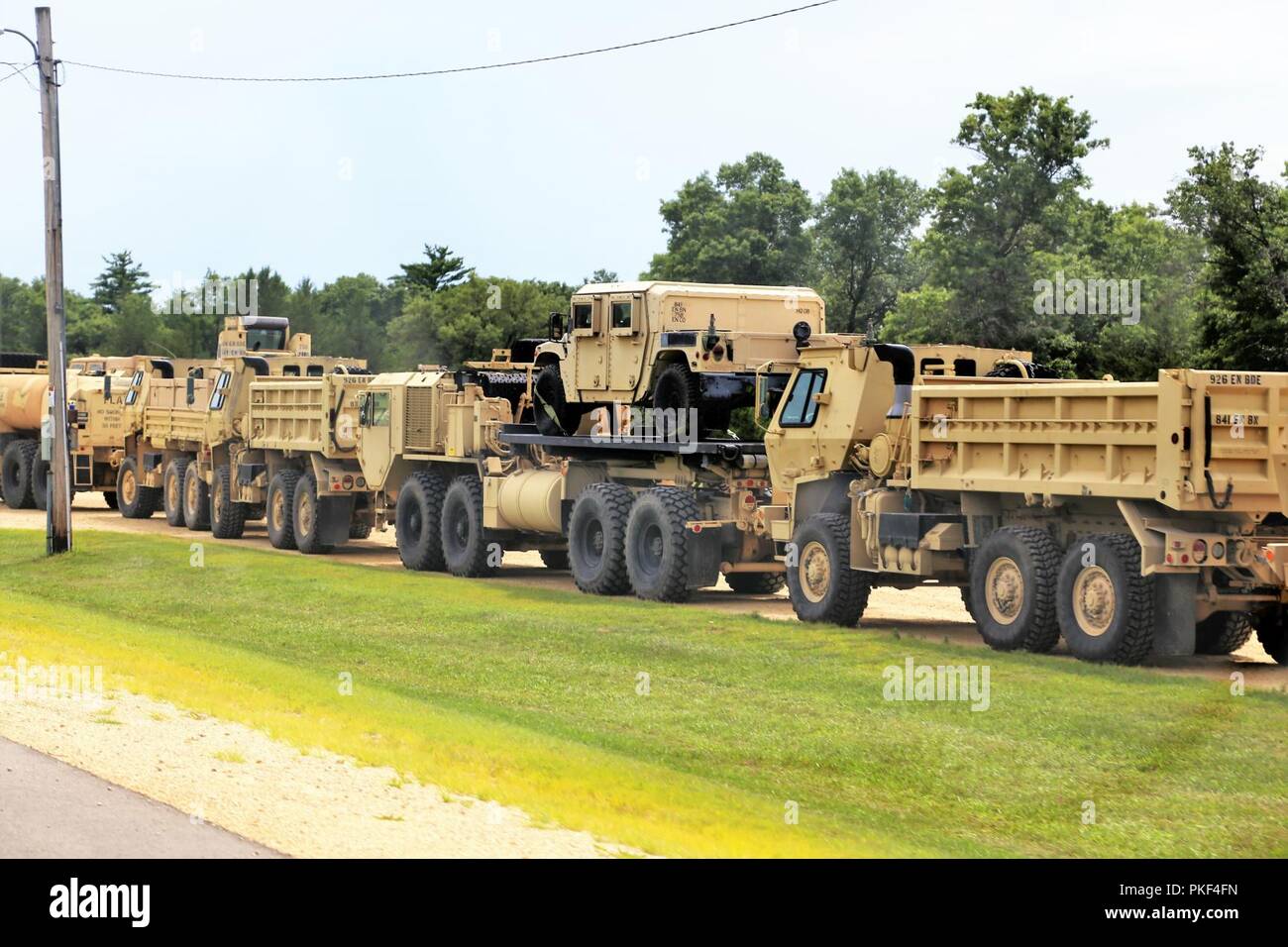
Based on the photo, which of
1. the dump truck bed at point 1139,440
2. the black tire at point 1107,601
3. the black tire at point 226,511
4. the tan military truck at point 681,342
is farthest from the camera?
the black tire at point 226,511

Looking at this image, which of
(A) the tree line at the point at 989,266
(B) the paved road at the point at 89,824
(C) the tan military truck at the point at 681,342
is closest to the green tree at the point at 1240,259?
(A) the tree line at the point at 989,266

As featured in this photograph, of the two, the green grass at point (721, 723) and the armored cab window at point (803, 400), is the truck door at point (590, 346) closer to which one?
the green grass at point (721, 723)

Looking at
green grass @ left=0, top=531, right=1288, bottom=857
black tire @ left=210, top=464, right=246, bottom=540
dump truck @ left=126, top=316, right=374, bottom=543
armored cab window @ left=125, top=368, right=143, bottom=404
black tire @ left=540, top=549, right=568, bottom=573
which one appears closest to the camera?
green grass @ left=0, top=531, right=1288, bottom=857

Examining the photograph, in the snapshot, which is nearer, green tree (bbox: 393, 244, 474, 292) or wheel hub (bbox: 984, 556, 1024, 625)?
wheel hub (bbox: 984, 556, 1024, 625)

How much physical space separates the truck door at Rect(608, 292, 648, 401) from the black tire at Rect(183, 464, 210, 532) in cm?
1467

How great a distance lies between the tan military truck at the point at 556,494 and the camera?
23.5 meters

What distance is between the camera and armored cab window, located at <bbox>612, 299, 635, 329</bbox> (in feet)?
81.2

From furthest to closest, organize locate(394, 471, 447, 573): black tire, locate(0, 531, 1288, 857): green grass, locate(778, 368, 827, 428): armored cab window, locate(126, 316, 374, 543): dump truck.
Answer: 1. locate(126, 316, 374, 543): dump truck
2. locate(394, 471, 447, 573): black tire
3. locate(778, 368, 827, 428): armored cab window
4. locate(0, 531, 1288, 857): green grass

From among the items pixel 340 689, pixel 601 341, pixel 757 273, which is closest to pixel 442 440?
pixel 601 341

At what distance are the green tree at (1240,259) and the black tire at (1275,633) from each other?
1762 cm

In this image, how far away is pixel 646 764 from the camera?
1306 centimetres

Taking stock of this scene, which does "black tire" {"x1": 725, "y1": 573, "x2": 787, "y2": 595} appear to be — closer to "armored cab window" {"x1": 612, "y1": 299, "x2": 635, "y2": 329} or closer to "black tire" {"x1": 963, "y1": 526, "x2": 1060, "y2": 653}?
"armored cab window" {"x1": 612, "y1": 299, "x2": 635, "y2": 329}

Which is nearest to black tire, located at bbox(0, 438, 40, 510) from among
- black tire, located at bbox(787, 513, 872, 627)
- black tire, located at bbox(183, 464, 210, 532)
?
black tire, located at bbox(183, 464, 210, 532)

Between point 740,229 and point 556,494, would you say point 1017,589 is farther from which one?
point 740,229
